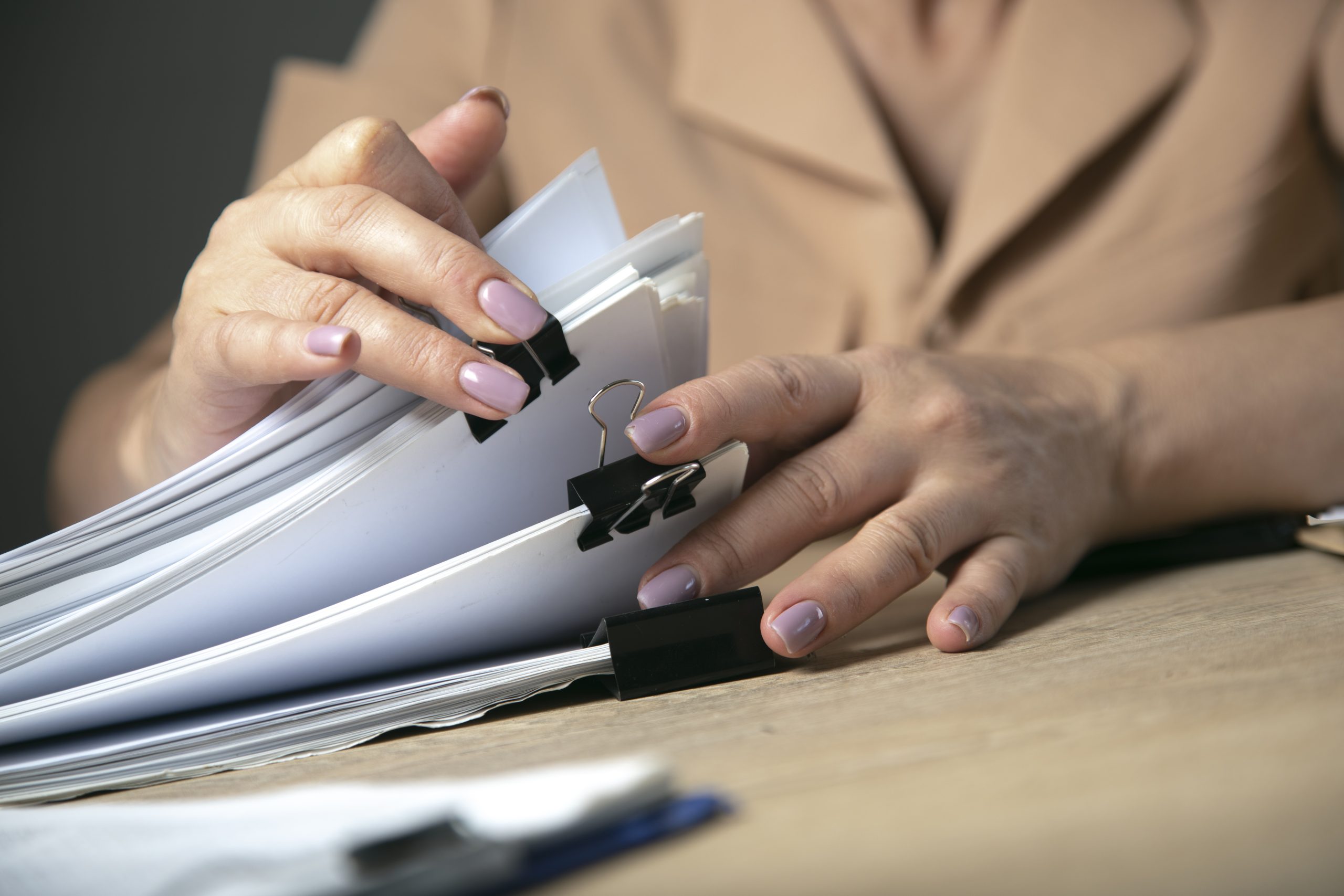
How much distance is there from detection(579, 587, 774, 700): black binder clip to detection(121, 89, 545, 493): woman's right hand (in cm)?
12

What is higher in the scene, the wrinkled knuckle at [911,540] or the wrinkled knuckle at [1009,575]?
the wrinkled knuckle at [911,540]

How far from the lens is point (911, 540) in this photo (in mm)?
507

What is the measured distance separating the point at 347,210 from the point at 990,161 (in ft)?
2.66

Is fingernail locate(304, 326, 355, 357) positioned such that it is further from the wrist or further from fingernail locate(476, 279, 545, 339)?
the wrist

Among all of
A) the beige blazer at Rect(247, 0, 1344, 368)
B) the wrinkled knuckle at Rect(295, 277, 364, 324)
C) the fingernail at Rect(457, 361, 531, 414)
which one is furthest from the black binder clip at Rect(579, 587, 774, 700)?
the beige blazer at Rect(247, 0, 1344, 368)

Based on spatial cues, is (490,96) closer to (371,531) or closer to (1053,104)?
(371,531)

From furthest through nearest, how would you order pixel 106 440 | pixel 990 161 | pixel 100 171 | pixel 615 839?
1. pixel 100 171
2. pixel 990 161
3. pixel 106 440
4. pixel 615 839

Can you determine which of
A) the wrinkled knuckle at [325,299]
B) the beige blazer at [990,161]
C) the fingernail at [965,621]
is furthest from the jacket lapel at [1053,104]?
the wrinkled knuckle at [325,299]

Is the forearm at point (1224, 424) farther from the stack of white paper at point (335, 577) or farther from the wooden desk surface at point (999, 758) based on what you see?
the stack of white paper at point (335, 577)

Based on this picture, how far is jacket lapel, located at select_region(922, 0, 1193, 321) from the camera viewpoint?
1018 millimetres

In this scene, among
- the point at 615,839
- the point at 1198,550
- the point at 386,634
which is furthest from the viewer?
the point at 1198,550

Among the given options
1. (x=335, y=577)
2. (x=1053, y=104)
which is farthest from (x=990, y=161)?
(x=335, y=577)

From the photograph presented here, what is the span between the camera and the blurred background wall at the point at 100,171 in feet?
5.98

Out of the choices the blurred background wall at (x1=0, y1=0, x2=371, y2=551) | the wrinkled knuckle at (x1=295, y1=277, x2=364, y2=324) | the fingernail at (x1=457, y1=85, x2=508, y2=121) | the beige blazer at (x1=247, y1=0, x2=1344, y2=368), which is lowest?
the wrinkled knuckle at (x1=295, y1=277, x2=364, y2=324)
